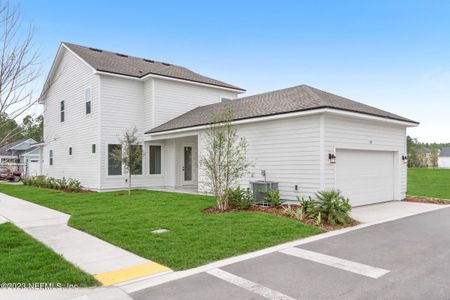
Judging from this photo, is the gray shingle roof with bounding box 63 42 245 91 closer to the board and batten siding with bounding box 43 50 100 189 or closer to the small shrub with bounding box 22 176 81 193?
the board and batten siding with bounding box 43 50 100 189

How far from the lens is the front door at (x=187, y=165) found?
55.9ft

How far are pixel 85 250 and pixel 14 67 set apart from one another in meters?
3.58

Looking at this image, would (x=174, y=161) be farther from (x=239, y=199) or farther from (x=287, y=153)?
(x=287, y=153)

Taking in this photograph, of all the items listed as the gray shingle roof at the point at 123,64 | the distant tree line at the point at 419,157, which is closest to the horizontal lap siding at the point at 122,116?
the gray shingle roof at the point at 123,64

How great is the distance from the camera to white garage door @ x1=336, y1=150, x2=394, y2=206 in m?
10.5

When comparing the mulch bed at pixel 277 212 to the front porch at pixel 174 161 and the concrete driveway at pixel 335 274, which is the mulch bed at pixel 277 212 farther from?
the front porch at pixel 174 161

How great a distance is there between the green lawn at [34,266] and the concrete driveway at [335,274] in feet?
3.50

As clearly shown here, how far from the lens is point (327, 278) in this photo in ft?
14.4

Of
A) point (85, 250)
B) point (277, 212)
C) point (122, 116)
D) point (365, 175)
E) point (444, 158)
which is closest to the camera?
point (85, 250)

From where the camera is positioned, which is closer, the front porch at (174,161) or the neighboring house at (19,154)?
the front porch at (174,161)

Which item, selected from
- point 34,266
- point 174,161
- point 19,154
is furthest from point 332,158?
point 19,154

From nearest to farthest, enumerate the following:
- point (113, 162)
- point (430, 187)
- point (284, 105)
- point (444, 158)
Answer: point (284, 105) → point (113, 162) → point (430, 187) → point (444, 158)

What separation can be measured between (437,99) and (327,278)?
72.0ft

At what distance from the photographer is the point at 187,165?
56.6 ft
